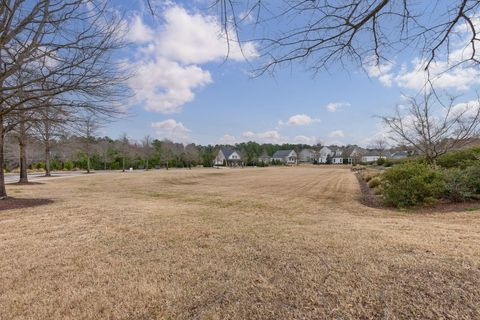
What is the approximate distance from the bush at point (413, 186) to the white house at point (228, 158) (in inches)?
2868

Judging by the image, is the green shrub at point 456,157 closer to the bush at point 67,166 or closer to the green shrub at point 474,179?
the green shrub at point 474,179

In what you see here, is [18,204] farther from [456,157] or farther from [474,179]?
[456,157]

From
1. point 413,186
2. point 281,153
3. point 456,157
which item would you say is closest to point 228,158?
point 281,153

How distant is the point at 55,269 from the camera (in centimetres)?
352

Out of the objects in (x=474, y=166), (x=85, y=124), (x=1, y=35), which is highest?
(x=1, y=35)

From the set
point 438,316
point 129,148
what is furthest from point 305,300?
point 129,148

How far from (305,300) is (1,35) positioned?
8.24 meters

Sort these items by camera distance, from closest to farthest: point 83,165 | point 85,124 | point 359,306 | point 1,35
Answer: point 359,306, point 1,35, point 85,124, point 83,165

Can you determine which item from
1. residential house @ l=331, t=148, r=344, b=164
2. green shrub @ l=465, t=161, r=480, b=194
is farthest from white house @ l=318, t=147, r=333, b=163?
green shrub @ l=465, t=161, r=480, b=194

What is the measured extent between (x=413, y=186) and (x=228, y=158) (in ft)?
256

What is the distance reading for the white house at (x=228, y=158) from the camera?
84.7 metres

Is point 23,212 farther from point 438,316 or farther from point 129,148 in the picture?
point 129,148

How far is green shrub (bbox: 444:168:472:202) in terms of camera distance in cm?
998

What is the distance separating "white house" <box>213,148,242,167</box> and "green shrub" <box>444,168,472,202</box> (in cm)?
7338
